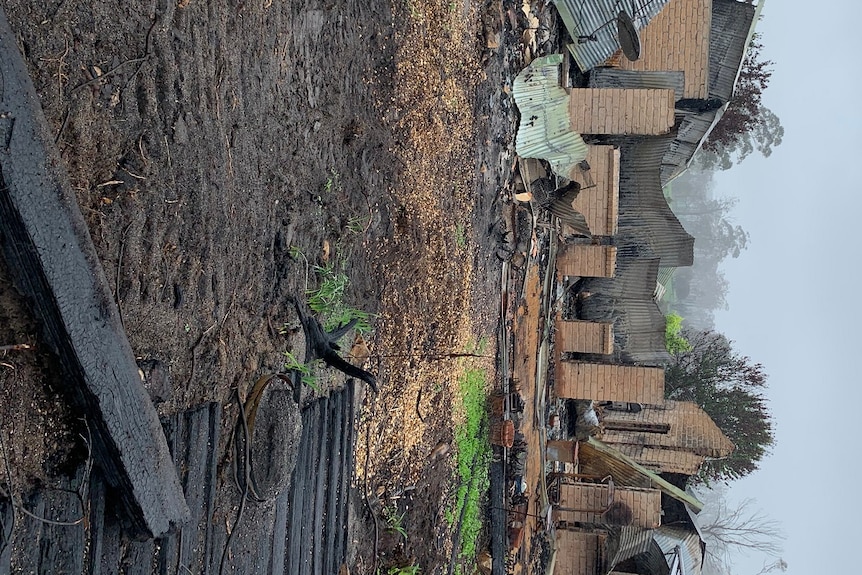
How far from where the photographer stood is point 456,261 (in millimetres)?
6621

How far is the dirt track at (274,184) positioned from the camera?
8.82 feet

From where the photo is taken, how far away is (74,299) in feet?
7.94

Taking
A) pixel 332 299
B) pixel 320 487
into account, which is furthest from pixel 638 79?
pixel 320 487

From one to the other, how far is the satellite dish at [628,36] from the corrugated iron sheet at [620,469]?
4.89 metres

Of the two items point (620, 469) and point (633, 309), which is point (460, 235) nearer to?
point (633, 309)

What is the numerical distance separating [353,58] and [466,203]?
225 centimetres

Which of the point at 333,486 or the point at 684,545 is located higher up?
the point at 333,486

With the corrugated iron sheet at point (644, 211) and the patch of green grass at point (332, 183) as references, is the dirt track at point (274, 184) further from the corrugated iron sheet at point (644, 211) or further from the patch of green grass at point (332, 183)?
the corrugated iron sheet at point (644, 211)

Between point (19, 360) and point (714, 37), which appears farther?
point (714, 37)

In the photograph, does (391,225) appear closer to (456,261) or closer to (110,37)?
(456,261)

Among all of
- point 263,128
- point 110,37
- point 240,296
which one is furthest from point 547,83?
point 110,37

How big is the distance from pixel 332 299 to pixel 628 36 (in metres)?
4.78

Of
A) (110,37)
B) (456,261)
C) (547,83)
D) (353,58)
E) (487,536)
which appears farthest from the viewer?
(547,83)

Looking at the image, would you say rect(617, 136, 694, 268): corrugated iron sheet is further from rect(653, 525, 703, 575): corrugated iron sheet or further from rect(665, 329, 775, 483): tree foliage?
rect(665, 329, 775, 483): tree foliage
